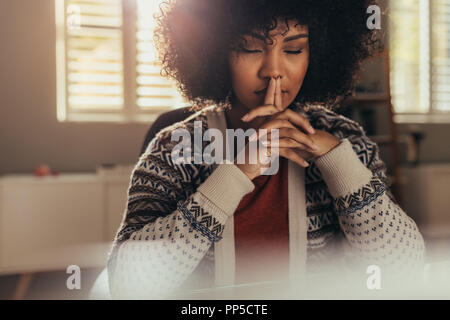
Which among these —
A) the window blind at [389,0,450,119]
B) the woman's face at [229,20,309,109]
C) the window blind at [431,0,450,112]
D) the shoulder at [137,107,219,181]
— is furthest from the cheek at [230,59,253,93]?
the window blind at [431,0,450,112]

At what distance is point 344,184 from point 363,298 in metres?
0.17

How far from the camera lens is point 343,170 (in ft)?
1.63

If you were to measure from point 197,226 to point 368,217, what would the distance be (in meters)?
0.22

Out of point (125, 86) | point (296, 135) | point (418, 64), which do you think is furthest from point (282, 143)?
point (418, 64)

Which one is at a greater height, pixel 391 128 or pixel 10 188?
pixel 391 128

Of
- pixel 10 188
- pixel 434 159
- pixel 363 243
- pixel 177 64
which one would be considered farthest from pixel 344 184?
pixel 434 159

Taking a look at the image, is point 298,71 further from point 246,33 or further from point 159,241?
point 159,241

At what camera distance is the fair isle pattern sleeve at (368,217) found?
0.50 metres

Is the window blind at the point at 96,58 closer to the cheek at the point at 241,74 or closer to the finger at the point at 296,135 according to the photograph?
the cheek at the point at 241,74

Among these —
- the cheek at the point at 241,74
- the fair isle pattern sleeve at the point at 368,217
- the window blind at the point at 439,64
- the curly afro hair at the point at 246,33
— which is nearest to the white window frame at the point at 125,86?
the curly afro hair at the point at 246,33

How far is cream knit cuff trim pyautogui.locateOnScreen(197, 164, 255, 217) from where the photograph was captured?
470mm

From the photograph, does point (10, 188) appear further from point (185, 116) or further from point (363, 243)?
point (363, 243)
